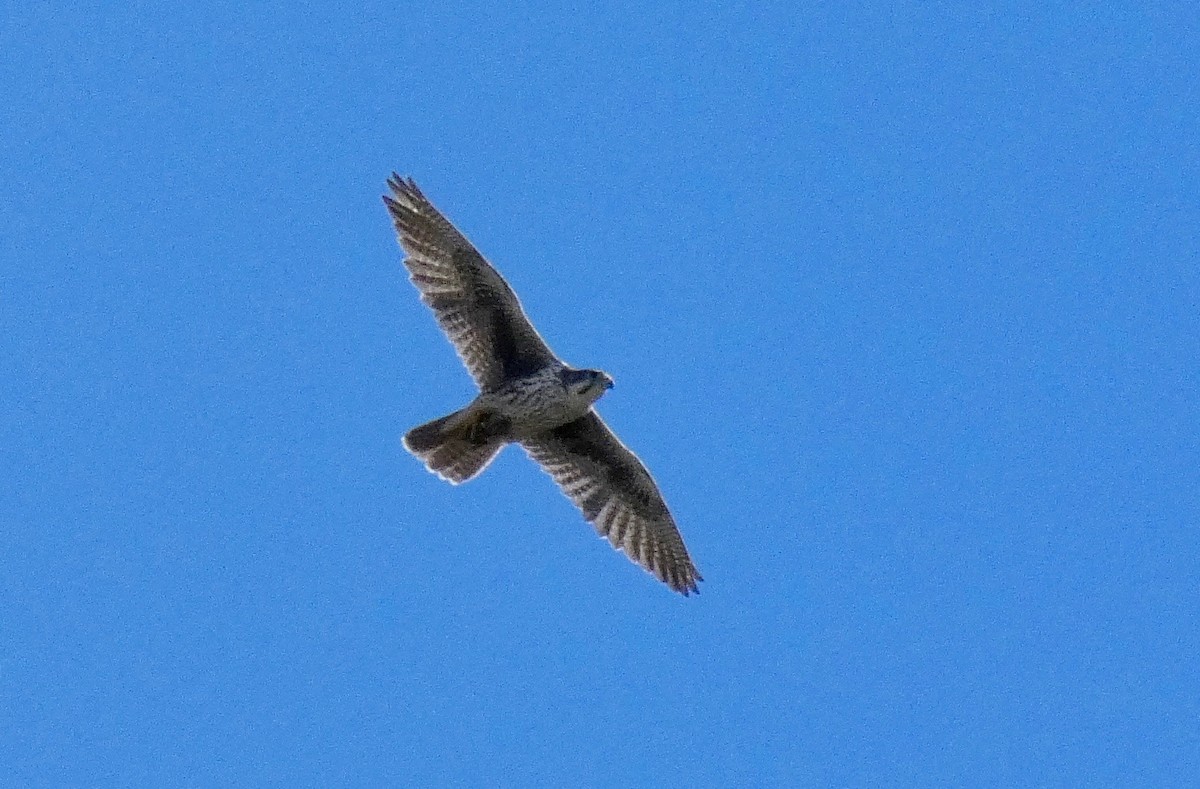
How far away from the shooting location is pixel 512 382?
16.5m

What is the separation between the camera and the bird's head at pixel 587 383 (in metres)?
16.2

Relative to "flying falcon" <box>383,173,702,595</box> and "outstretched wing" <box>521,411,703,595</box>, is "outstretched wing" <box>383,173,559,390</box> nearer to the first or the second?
"flying falcon" <box>383,173,702,595</box>

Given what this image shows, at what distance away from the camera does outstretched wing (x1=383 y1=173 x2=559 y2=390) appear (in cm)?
1650

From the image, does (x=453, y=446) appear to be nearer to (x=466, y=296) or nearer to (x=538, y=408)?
(x=538, y=408)

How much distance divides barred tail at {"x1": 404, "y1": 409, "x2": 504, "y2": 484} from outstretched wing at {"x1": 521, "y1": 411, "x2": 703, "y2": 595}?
0.63m

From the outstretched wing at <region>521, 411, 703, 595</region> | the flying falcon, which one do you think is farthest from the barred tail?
the outstretched wing at <region>521, 411, 703, 595</region>

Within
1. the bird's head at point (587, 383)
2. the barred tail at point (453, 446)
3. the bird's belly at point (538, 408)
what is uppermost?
the bird's head at point (587, 383)

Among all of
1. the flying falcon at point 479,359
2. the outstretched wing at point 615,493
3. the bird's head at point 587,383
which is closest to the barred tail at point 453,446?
the flying falcon at point 479,359

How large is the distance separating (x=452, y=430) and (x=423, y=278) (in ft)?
4.01

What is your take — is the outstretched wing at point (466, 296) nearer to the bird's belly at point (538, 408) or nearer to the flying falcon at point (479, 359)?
the flying falcon at point (479, 359)

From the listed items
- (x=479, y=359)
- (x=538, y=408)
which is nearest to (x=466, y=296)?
(x=479, y=359)

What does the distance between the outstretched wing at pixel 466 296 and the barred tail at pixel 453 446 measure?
0.37 metres

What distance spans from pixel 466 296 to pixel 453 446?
121 centimetres

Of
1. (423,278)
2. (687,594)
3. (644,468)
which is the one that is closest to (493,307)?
(423,278)
